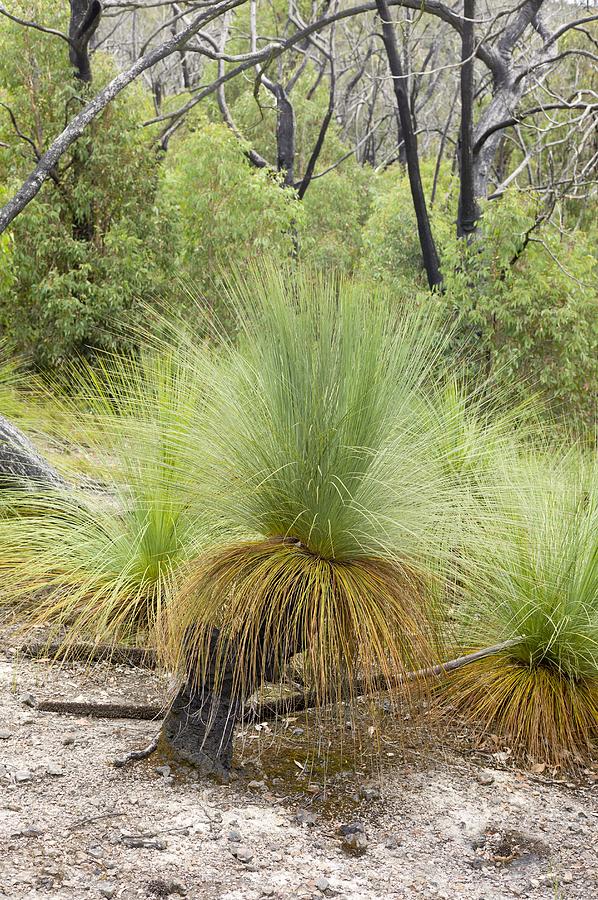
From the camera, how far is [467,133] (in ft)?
27.5

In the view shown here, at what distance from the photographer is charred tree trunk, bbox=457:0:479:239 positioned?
8312 mm

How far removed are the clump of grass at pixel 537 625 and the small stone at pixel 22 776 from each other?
1425 mm

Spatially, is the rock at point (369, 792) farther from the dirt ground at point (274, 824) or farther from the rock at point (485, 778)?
the rock at point (485, 778)

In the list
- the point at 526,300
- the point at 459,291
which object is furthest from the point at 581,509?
the point at 459,291

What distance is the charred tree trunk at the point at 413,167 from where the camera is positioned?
28.2 feet

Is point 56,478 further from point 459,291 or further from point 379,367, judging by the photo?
point 459,291

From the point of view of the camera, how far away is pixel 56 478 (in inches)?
167

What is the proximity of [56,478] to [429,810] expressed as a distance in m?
2.37

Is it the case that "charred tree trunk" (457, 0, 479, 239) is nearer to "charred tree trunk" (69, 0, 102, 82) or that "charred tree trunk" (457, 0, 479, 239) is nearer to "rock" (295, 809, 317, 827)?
"charred tree trunk" (69, 0, 102, 82)

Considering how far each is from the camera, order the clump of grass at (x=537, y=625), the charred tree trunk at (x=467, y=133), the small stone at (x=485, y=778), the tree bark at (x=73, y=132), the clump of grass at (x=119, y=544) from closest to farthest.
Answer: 1. the small stone at (x=485, y=778)
2. the clump of grass at (x=537, y=625)
3. the clump of grass at (x=119, y=544)
4. the tree bark at (x=73, y=132)
5. the charred tree trunk at (x=467, y=133)

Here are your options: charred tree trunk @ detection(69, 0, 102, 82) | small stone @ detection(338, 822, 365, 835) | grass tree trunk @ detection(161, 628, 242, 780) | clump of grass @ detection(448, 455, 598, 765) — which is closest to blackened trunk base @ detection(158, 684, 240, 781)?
grass tree trunk @ detection(161, 628, 242, 780)

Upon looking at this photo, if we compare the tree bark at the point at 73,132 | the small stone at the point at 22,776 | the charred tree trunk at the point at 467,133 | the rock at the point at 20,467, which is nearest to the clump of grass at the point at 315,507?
the small stone at the point at 22,776

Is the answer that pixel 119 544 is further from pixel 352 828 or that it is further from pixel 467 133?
pixel 467 133

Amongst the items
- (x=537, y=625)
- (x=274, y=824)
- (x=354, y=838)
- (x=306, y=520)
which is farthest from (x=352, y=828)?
(x=537, y=625)
